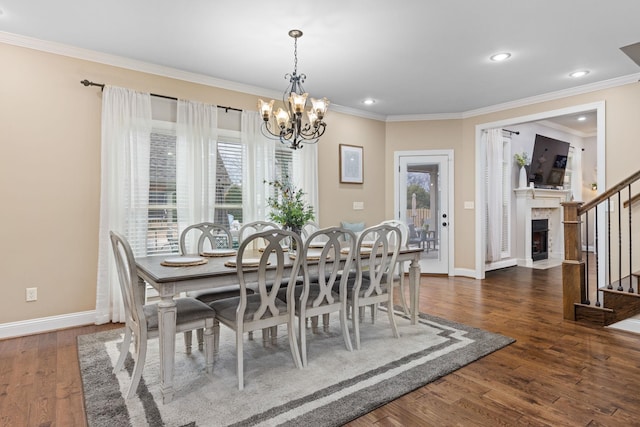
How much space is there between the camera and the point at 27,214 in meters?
3.26

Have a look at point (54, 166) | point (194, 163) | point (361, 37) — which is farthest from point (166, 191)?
point (361, 37)

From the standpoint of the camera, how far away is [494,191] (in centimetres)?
649


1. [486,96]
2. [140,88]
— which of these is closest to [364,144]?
[486,96]

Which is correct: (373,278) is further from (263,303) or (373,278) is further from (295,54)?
(295,54)

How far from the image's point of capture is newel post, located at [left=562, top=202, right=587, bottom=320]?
142 inches

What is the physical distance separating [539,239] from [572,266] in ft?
14.1

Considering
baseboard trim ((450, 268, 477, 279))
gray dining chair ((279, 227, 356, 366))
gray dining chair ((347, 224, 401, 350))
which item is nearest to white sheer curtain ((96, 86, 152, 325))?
gray dining chair ((279, 227, 356, 366))

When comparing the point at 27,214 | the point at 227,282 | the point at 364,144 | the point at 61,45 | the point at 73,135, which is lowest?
the point at 227,282

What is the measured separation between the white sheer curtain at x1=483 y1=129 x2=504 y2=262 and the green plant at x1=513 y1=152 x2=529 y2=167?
1.74 feet

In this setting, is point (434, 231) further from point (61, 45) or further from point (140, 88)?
point (61, 45)

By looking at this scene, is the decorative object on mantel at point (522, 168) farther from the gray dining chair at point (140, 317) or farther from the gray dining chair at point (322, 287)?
the gray dining chair at point (140, 317)

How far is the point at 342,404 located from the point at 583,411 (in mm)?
1352

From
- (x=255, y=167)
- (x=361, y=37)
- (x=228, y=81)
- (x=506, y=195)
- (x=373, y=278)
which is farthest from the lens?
(x=506, y=195)

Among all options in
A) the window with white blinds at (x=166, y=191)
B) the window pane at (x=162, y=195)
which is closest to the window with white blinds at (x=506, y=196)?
the window with white blinds at (x=166, y=191)
